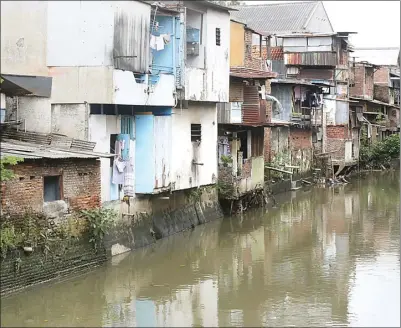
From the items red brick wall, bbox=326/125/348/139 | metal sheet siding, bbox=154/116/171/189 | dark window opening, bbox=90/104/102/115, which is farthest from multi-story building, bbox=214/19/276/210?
red brick wall, bbox=326/125/348/139

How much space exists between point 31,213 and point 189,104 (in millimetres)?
8157

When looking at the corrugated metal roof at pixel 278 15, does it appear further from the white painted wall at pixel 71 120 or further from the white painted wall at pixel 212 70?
the white painted wall at pixel 71 120

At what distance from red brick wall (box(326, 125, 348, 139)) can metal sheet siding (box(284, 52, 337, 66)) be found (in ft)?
11.3

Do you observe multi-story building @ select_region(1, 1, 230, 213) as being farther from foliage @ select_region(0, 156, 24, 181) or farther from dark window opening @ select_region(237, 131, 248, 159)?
dark window opening @ select_region(237, 131, 248, 159)

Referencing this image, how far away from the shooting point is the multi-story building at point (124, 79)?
16.0 m

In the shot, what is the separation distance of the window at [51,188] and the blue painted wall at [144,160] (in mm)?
3560

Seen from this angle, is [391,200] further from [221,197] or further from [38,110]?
[38,110]

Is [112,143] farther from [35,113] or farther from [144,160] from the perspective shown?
[35,113]

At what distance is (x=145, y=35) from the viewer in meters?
17.5

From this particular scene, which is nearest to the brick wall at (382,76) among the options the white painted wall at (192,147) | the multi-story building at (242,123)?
the multi-story building at (242,123)

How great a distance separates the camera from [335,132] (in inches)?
1548

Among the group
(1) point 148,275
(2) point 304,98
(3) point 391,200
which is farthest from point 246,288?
(2) point 304,98

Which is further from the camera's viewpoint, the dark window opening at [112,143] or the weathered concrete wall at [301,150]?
the weathered concrete wall at [301,150]

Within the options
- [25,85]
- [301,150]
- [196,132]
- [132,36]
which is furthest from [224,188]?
[301,150]
